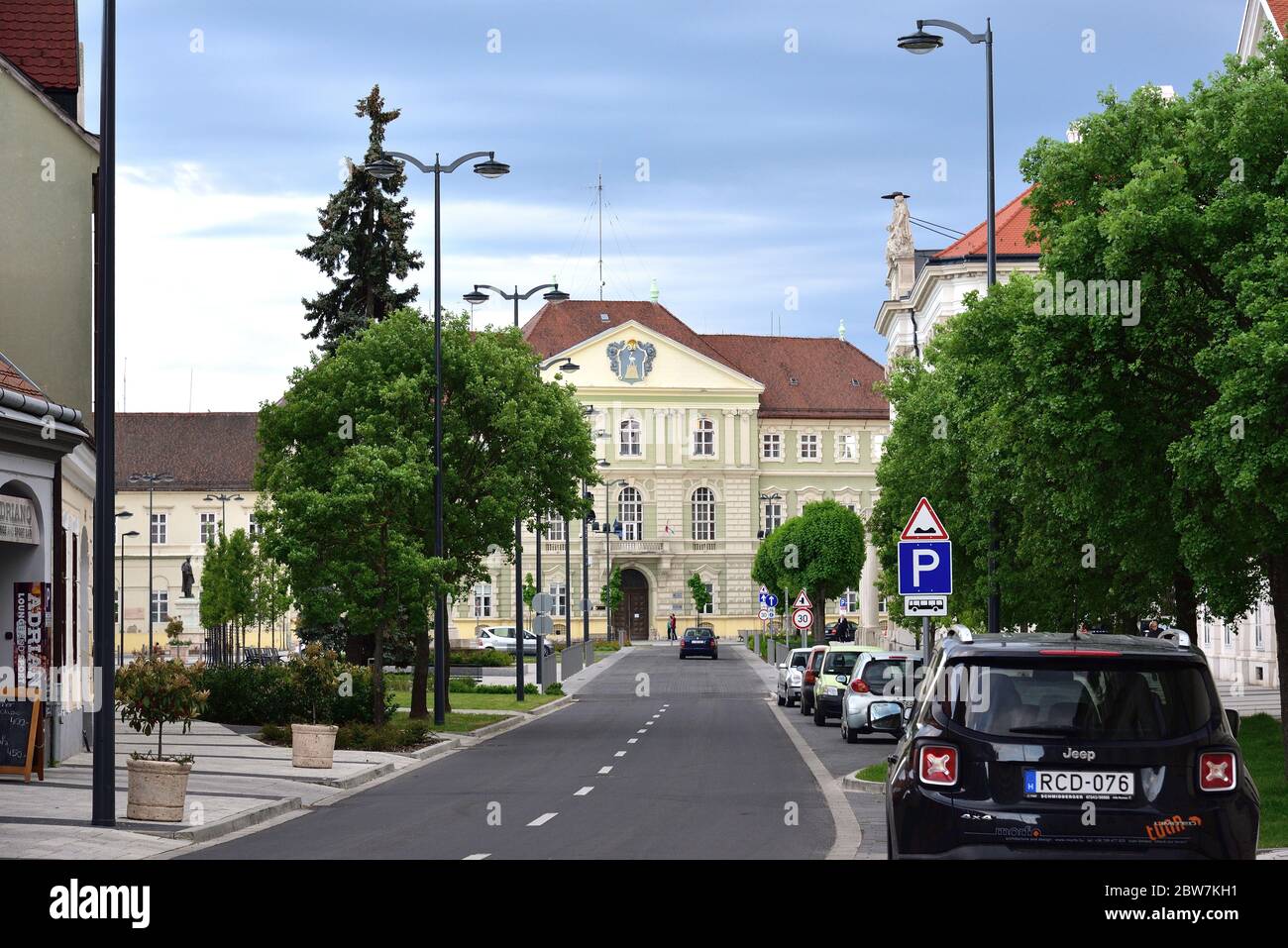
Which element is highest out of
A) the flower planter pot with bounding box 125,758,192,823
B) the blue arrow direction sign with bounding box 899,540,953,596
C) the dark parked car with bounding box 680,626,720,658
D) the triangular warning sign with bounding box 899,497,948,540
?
the triangular warning sign with bounding box 899,497,948,540

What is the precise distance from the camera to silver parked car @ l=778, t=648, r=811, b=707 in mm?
47000

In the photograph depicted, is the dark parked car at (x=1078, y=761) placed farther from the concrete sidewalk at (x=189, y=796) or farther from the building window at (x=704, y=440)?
the building window at (x=704, y=440)

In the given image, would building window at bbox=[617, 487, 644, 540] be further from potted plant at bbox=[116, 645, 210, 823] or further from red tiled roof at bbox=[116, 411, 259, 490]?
potted plant at bbox=[116, 645, 210, 823]

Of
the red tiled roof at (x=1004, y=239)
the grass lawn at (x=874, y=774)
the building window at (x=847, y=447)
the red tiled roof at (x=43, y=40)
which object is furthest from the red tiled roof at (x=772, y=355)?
the grass lawn at (x=874, y=774)

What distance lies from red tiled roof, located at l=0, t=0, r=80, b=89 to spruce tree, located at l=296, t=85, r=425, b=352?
2038 cm

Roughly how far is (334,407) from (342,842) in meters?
20.6

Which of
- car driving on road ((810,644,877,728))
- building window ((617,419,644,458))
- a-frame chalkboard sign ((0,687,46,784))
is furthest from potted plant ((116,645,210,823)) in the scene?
building window ((617,419,644,458))

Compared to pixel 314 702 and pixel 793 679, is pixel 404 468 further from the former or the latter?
pixel 793 679

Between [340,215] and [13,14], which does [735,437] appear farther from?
[13,14]

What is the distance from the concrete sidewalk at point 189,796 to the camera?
15.8m

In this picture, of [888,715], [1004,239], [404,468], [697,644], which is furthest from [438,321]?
[697,644]

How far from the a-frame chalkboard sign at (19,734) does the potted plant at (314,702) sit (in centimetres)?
425
